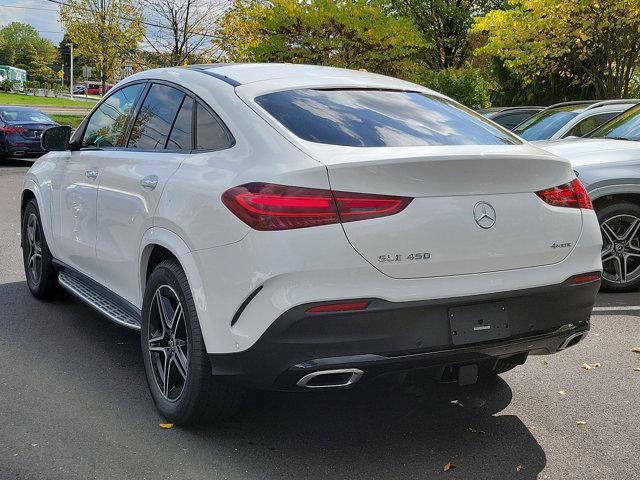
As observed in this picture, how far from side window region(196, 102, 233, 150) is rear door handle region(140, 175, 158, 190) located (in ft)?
0.95

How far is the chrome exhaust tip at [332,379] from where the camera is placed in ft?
9.89

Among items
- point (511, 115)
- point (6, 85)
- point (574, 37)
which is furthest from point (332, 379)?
point (6, 85)

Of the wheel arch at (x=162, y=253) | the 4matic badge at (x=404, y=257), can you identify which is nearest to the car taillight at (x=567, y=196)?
the 4matic badge at (x=404, y=257)

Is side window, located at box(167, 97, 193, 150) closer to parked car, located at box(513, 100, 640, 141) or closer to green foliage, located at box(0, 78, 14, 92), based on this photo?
parked car, located at box(513, 100, 640, 141)

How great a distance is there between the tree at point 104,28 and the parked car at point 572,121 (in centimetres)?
2071

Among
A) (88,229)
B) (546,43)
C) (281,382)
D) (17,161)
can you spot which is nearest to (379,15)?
(546,43)

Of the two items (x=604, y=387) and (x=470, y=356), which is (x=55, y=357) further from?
(x=604, y=387)

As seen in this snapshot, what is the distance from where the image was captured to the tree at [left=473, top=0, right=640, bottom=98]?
1727cm

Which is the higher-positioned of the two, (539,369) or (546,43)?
(546,43)

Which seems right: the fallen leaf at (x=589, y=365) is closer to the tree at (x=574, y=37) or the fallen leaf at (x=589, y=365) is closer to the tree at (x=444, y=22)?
the tree at (x=574, y=37)

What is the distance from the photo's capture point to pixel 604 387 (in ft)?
14.3

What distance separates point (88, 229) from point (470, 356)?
262 centimetres

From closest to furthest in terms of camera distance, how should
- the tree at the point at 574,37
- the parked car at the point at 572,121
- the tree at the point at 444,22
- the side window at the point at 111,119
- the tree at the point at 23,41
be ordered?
the side window at the point at 111,119 → the parked car at the point at 572,121 → the tree at the point at 574,37 → the tree at the point at 444,22 → the tree at the point at 23,41

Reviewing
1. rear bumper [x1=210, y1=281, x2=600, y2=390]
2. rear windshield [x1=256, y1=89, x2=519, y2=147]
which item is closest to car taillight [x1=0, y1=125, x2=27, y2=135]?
rear windshield [x1=256, y1=89, x2=519, y2=147]
